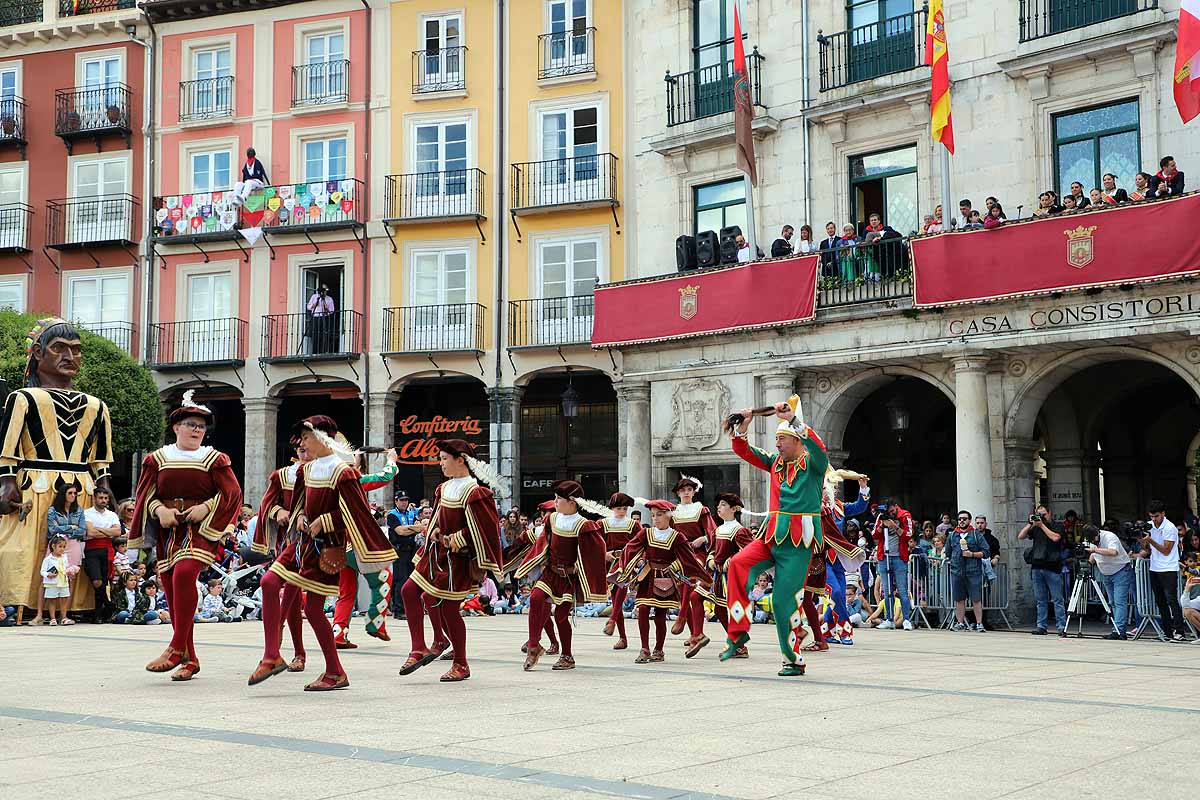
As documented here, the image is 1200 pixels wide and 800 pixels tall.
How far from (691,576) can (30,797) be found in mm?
8660

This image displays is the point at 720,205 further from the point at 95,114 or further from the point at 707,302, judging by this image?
the point at 95,114

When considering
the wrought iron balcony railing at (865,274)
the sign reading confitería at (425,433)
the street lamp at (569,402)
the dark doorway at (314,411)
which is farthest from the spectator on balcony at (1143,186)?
the dark doorway at (314,411)

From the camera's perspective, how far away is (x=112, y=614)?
17.6 m

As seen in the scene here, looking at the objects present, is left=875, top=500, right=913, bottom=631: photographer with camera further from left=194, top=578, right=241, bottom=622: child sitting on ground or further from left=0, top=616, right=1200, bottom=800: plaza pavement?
left=194, top=578, right=241, bottom=622: child sitting on ground

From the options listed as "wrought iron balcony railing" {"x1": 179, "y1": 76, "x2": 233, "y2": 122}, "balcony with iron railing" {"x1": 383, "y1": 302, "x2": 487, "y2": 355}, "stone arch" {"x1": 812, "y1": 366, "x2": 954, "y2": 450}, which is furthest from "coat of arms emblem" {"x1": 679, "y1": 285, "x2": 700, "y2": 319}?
"wrought iron balcony railing" {"x1": 179, "y1": 76, "x2": 233, "y2": 122}

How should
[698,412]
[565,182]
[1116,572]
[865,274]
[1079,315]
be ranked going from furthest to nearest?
[565,182] < [698,412] < [865,274] < [1079,315] < [1116,572]

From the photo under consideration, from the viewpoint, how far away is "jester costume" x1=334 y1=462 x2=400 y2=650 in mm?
11398

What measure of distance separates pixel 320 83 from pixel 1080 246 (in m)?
18.9

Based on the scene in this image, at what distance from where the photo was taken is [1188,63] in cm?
1873

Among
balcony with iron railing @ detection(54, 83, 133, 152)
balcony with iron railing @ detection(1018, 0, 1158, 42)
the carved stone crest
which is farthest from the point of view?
balcony with iron railing @ detection(54, 83, 133, 152)

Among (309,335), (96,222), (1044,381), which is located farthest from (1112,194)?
(96,222)

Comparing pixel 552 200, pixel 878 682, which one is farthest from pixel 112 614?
pixel 552 200

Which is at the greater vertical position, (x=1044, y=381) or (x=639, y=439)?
(x=1044, y=381)

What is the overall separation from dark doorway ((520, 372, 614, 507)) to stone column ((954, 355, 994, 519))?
10440 millimetres
